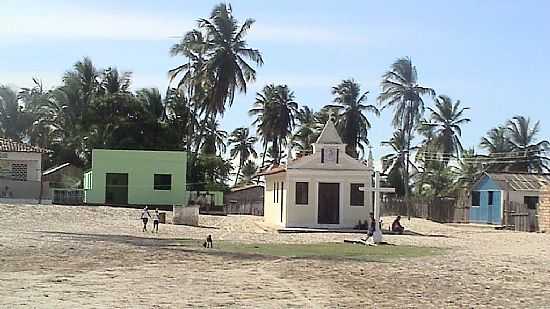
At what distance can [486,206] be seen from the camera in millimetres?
59094

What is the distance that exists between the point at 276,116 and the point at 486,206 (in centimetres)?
2276

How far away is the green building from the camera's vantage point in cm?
5234

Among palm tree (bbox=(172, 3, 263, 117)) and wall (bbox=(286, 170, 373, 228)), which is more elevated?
palm tree (bbox=(172, 3, 263, 117))

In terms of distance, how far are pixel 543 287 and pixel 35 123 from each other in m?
57.1

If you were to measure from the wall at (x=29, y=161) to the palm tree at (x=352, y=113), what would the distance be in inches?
981

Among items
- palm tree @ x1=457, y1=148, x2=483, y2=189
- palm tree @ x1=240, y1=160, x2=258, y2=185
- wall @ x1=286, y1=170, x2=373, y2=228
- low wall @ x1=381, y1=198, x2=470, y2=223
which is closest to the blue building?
low wall @ x1=381, y1=198, x2=470, y2=223

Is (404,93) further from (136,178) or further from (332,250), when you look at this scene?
(332,250)

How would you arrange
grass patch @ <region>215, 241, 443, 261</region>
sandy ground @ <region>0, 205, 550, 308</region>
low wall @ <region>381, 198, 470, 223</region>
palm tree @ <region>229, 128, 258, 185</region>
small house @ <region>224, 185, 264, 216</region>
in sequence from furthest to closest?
palm tree @ <region>229, 128, 258, 185</region>
small house @ <region>224, 185, 264, 216</region>
low wall @ <region>381, 198, 470, 223</region>
grass patch @ <region>215, 241, 443, 261</region>
sandy ground @ <region>0, 205, 550, 308</region>

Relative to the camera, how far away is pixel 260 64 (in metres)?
61.5

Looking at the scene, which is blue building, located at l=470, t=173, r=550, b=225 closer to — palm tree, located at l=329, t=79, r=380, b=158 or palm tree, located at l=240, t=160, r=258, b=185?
palm tree, located at l=329, t=79, r=380, b=158

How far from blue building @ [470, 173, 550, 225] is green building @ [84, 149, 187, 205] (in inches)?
793

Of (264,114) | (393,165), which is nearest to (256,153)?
(264,114)

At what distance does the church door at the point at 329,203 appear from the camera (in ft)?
137

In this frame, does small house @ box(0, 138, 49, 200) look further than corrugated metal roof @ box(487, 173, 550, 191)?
No
